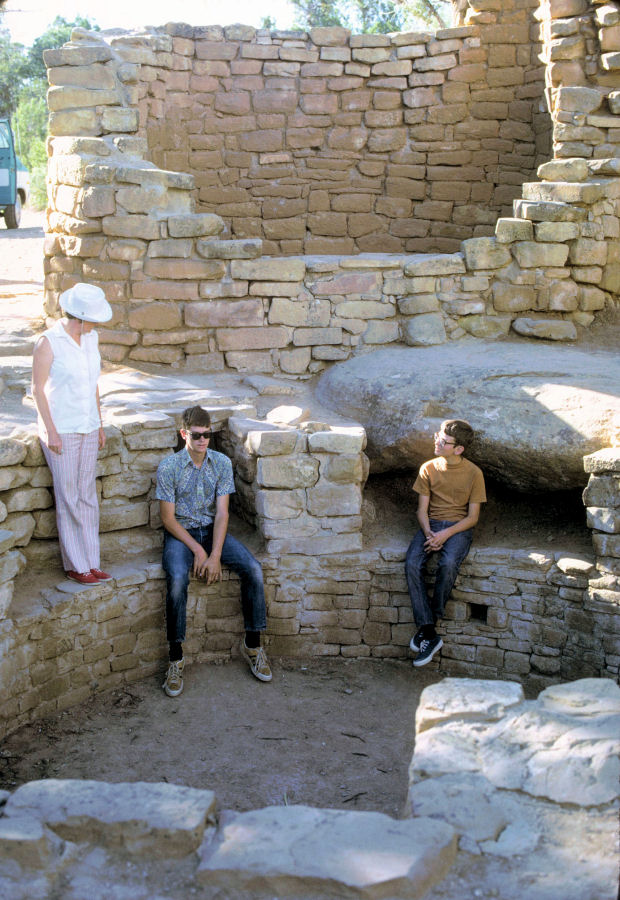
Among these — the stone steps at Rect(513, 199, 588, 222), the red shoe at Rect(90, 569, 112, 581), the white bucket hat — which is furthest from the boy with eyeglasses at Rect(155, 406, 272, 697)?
the stone steps at Rect(513, 199, 588, 222)

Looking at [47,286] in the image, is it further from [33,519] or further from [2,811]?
[2,811]

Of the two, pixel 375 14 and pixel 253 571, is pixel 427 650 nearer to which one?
pixel 253 571

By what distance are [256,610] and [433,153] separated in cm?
540

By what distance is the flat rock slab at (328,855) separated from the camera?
118 inches

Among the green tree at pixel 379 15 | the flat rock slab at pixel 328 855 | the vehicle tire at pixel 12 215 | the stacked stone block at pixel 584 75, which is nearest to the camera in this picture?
the flat rock slab at pixel 328 855

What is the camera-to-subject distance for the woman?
563cm

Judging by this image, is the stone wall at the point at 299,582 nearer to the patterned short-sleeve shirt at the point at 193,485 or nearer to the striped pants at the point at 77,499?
the striped pants at the point at 77,499

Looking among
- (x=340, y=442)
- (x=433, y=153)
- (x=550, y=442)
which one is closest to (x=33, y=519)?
(x=340, y=442)

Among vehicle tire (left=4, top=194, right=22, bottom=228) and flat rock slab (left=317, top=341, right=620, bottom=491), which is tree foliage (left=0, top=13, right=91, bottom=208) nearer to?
vehicle tire (left=4, top=194, right=22, bottom=228)

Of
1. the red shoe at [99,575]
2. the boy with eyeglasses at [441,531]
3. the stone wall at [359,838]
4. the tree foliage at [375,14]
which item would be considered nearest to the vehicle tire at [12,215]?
the tree foliage at [375,14]

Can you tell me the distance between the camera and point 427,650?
6223 mm

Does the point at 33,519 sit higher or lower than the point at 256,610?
higher

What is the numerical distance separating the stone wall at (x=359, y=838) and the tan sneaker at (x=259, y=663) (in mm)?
2497

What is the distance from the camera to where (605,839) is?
3264 millimetres
